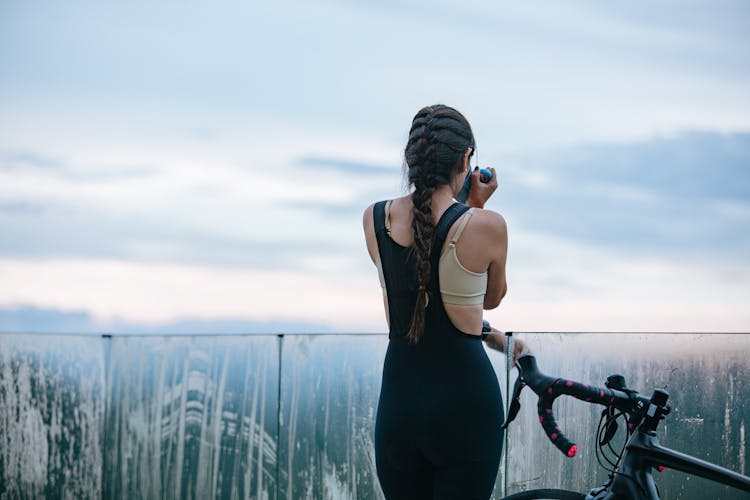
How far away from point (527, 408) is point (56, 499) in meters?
3.45

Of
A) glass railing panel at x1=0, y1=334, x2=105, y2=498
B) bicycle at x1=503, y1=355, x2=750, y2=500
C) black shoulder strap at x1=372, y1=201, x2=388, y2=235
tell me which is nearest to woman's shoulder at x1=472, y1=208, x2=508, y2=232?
black shoulder strap at x1=372, y1=201, x2=388, y2=235

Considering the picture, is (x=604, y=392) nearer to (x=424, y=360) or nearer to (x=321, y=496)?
(x=424, y=360)

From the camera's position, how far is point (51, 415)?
5.99 metres

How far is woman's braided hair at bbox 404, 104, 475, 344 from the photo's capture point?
2246mm

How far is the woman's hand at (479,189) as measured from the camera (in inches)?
101

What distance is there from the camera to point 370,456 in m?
4.56

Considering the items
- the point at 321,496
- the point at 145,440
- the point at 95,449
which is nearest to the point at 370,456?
the point at 321,496

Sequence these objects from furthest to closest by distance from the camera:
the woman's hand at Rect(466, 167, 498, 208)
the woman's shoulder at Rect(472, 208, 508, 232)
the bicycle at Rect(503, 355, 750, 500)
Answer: the woman's hand at Rect(466, 167, 498, 208) → the woman's shoulder at Rect(472, 208, 508, 232) → the bicycle at Rect(503, 355, 750, 500)

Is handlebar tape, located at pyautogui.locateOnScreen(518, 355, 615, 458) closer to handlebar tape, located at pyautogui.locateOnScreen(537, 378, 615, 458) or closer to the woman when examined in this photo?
handlebar tape, located at pyautogui.locateOnScreen(537, 378, 615, 458)

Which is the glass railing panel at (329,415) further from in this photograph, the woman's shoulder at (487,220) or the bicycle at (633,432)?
the bicycle at (633,432)

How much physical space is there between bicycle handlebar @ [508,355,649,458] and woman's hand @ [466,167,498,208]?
0.67 metres

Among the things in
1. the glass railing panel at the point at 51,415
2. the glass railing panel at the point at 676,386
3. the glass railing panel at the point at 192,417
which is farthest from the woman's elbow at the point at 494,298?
the glass railing panel at the point at 51,415

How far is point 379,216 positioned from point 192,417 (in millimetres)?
3405

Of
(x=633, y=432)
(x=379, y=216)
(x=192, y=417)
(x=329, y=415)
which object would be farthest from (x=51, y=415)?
(x=633, y=432)
